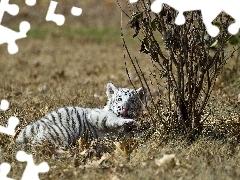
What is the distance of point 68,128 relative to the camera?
239 inches

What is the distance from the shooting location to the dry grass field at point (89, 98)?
16.7 ft

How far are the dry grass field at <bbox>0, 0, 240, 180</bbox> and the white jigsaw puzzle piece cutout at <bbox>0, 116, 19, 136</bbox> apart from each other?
60 millimetres

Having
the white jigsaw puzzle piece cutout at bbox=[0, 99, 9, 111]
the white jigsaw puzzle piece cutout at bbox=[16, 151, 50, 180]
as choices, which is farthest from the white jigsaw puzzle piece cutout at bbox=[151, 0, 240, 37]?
the white jigsaw puzzle piece cutout at bbox=[0, 99, 9, 111]

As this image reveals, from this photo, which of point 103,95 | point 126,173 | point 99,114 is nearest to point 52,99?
point 103,95

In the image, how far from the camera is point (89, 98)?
8.70 m

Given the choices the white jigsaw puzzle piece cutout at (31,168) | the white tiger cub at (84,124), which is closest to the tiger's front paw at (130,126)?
the white tiger cub at (84,124)

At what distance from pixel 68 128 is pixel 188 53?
1370 millimetres

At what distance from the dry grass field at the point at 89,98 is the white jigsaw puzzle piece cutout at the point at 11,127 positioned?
60mm

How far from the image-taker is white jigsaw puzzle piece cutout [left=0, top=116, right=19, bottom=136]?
6.23 m

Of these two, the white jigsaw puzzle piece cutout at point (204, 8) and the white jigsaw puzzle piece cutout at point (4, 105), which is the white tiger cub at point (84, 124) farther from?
the white jigsaw puzzle piece cutout at point (4, 105)

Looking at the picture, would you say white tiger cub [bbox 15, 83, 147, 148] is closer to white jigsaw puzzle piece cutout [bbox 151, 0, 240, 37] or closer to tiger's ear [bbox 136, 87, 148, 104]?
tiger's ear [bbox 136, 87, 148, 104]

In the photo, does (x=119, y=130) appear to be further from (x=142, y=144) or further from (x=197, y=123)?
(x=197, y=123)

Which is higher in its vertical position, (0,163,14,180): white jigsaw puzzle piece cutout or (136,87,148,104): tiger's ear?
(136,87,148,104): tiger's ear

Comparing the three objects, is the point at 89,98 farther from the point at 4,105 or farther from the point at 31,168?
the point at 31,168
